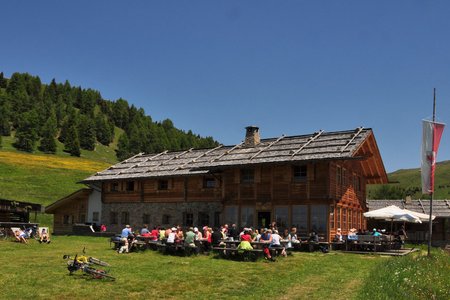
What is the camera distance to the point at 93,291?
42.1 feet

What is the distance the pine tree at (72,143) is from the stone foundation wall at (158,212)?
9380cm

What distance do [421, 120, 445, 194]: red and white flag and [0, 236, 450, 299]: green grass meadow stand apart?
310 cm

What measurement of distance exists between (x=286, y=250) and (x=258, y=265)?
4.43 meters

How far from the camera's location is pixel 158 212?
3716 cm

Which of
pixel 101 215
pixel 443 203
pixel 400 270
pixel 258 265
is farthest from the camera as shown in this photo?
pixel 443 203

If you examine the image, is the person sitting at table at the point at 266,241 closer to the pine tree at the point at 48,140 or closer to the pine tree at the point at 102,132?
the pine tree at the point at 48,140

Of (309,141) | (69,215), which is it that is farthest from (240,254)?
(69,215)

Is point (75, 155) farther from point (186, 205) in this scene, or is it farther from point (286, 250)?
point (286, 250)

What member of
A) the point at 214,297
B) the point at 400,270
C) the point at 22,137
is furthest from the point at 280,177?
the point at 22,137

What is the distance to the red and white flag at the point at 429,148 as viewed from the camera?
775 inches

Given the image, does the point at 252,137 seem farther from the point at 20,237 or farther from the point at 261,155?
the point at 20,237

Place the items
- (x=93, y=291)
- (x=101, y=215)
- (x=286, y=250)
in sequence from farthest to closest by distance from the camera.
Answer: (x=101, y=215), (x=286, y=250), (x=93, y=291)

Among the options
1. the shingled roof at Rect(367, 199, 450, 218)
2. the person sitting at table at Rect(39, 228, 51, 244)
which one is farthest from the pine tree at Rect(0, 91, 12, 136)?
the person sitting at table at Rect(39, 228, 51, 244)

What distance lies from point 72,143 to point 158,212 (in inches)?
4004
